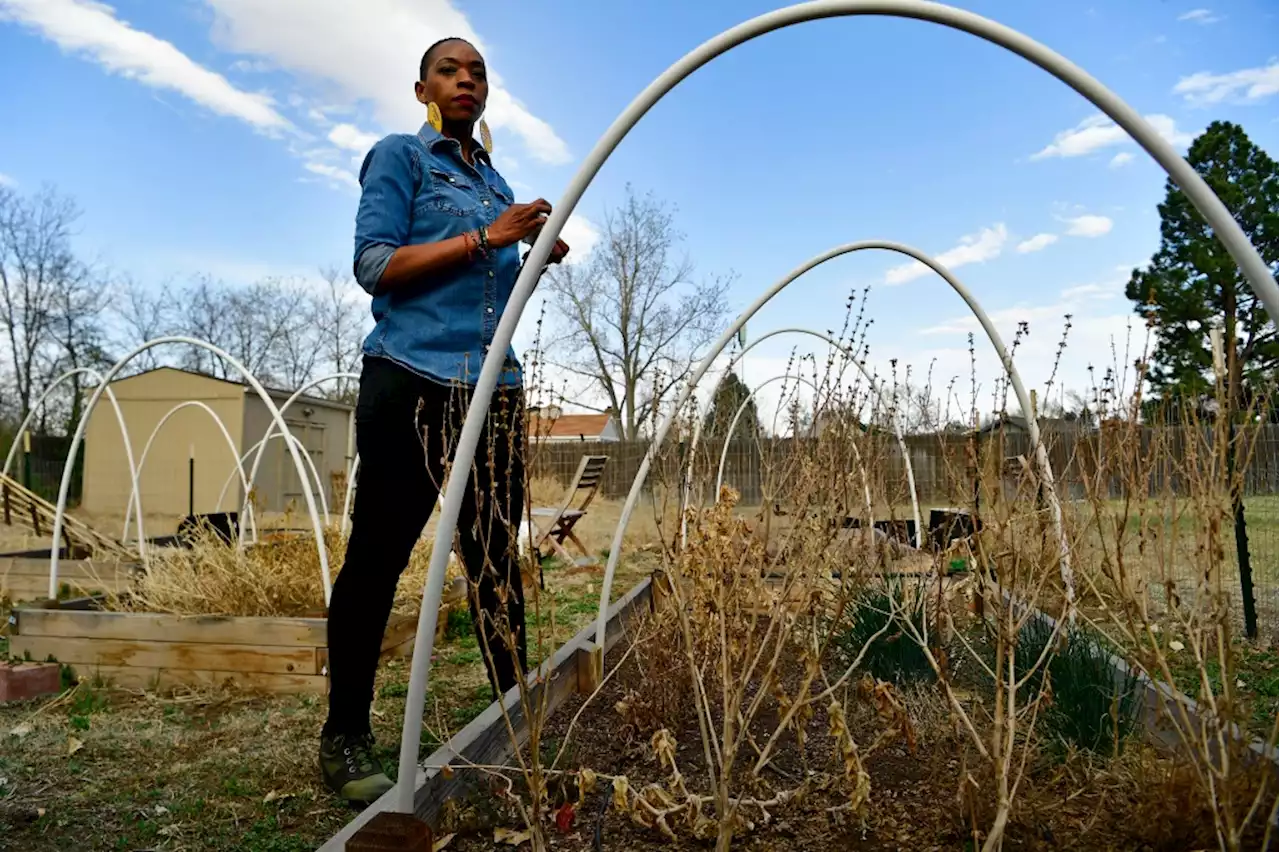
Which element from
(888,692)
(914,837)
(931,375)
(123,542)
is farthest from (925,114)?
(123,542)

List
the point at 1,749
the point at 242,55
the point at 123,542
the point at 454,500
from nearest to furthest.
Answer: the point at 454,500 < the point at 1,749 < the point at 123,542 < the point at 242,55

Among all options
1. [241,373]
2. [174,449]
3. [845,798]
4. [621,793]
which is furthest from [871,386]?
[174,449]

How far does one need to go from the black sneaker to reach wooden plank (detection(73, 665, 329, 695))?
4.32 ft

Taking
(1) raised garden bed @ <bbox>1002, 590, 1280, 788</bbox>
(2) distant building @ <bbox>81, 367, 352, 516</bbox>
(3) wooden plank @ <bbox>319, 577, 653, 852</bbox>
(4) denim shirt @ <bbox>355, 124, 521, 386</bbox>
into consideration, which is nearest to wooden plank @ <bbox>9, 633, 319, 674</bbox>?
(3) wooden plank @ <bbox>319, 577, 653, 852</bbox>

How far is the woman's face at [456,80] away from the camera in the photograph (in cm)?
221

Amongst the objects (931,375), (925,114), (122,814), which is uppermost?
(925,114)

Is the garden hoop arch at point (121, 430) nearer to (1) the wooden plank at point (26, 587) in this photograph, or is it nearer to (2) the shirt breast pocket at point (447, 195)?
(1) the wooden plank at point (26, 587)

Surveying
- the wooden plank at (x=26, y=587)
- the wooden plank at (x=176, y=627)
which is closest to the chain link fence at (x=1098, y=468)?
the wooden plank at (x=176, y=627)

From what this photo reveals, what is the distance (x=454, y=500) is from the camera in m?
1.55

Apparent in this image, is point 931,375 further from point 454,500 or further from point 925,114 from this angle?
point 454,500

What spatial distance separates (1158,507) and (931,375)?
1270 millimetres

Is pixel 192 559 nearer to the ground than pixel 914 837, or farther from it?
farther from it

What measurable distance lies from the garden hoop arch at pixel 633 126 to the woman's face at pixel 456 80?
800 millimetres

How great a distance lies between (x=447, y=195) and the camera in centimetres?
218
